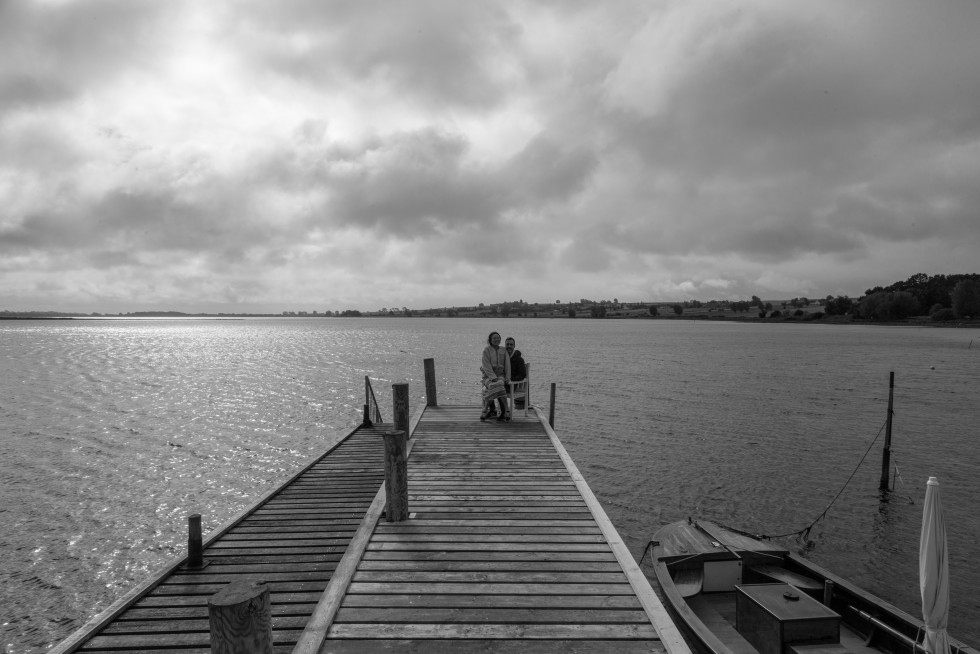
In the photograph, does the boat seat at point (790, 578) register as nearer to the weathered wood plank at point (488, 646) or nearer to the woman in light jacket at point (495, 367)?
the weathered wood plank at point (488, 646)

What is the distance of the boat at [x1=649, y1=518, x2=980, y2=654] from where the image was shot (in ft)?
19.9

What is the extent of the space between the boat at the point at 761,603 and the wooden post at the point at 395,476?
4.26 metres

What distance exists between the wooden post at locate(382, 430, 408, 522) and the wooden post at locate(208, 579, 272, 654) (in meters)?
3.43

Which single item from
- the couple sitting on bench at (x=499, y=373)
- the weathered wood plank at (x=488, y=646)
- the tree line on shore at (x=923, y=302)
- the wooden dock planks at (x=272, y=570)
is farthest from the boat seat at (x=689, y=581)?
the tree line on shore at (x=923, y=302)

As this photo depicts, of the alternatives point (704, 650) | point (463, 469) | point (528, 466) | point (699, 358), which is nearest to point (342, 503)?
point (463, 469)

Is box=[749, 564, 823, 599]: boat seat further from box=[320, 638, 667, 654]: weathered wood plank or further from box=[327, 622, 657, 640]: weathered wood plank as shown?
box=[320, 638, 667, 654]: weathered wood plank

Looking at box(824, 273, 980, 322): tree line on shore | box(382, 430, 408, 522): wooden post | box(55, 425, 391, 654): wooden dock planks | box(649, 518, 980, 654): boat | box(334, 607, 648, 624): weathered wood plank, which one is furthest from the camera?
box(824, 273, 980, 322): tree line on shore

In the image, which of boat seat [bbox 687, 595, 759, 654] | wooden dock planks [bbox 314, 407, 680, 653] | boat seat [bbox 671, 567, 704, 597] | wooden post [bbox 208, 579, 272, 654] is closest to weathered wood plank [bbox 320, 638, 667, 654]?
wooden dock planks [bbox 314, 407, 680, 653]

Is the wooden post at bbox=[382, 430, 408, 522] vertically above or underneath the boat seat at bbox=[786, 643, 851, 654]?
above

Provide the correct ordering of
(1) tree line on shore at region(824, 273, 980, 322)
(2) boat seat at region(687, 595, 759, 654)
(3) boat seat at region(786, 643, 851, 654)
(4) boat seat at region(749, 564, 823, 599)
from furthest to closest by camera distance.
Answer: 1. (1) tree line on shore at region(824, 273, 980, 322)
2. (4) boat seat at region(749, 564, 823, 599)
3. (2) boat seat at region(687, 595, 759, 654)
4. (3) boat seat at region(786, 643, 851, 654)

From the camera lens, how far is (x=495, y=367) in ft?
44.5

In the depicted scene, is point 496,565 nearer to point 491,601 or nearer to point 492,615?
point 491,601

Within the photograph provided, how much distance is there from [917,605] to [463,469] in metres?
8.98

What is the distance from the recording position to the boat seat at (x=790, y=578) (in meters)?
8.63
